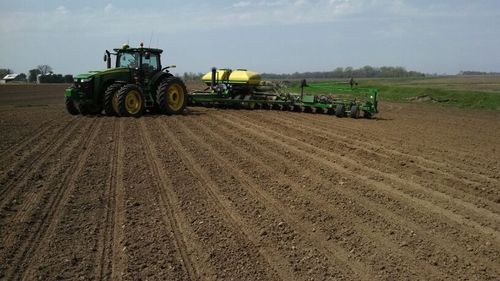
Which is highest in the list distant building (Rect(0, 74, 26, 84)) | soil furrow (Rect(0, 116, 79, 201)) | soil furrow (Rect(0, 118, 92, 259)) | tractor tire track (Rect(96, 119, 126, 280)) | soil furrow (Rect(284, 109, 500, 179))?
distant building (Rect(0, 74, 26, 84))

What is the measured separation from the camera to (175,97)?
674 inches

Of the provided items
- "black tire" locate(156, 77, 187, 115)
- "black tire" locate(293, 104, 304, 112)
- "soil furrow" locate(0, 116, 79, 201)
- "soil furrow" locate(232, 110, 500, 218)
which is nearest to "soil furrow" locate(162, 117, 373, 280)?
"soil furrow" locate(232, 110, 500, 218)

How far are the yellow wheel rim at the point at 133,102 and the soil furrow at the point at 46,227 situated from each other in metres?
7.24

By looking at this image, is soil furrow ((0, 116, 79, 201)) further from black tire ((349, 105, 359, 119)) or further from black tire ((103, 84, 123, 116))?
black tire ((349, 105, 359, 119))

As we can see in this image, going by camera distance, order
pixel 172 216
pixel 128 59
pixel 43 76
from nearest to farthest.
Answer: pixel 172 216, pixel 128 59, pixel 43 76

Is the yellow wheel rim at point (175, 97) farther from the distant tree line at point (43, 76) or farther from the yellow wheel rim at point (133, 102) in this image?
the distant tree line at point (43, 76)

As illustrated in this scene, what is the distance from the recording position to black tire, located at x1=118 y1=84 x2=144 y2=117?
49.7ft

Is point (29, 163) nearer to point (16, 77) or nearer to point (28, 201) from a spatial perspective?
point (28, 201)

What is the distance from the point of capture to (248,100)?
784 inches

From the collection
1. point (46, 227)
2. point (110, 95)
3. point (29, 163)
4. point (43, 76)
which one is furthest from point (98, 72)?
point (43, 76)

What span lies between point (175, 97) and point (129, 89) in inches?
85.2

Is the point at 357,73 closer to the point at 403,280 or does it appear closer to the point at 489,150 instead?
the point at 489,150

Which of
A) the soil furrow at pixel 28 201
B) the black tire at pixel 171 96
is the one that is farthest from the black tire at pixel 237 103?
the soil furrow at pixel 28 201

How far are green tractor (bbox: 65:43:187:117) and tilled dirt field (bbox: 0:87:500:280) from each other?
4286mm
